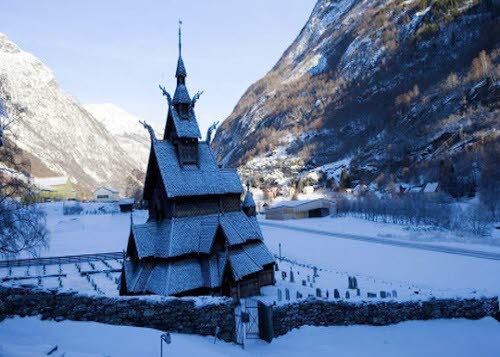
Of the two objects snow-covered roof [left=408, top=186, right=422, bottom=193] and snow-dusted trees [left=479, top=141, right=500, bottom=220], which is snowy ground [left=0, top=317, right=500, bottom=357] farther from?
snow-covered roof [left=408, top=186, right=422, bottom=193]

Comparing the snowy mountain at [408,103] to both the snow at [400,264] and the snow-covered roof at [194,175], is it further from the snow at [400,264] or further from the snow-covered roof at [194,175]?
the snow-covered roof at [194,175]

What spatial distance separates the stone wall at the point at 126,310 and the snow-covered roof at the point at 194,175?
8763 millimetres

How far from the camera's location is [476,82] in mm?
110938

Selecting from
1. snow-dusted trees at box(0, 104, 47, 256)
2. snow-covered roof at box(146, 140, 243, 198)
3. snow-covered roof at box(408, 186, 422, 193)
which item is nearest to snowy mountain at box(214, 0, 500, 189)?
snow-covered roof at box(408, 186, 422, 193)

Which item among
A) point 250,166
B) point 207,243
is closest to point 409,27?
point 250,166

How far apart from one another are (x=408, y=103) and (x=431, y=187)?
6115 cm

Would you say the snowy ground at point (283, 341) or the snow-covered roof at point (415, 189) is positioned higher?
the snow-covered roof at point (415, 189)

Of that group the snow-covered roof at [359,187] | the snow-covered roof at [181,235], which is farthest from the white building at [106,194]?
the snow-covered roof at [181,235]

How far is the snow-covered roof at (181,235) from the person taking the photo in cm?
2103

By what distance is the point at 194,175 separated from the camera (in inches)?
935

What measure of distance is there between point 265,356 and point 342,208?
80817 millimetres

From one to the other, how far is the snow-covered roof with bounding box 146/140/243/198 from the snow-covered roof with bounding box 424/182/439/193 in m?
69.2

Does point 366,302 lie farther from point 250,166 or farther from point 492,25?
point 250,166

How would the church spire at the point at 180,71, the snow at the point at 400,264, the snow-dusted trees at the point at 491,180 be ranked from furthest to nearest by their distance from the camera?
the snow-dusted trees at the point at 491,180 < the snow at the point at 400,264 < the church spire at the point at 180,71
